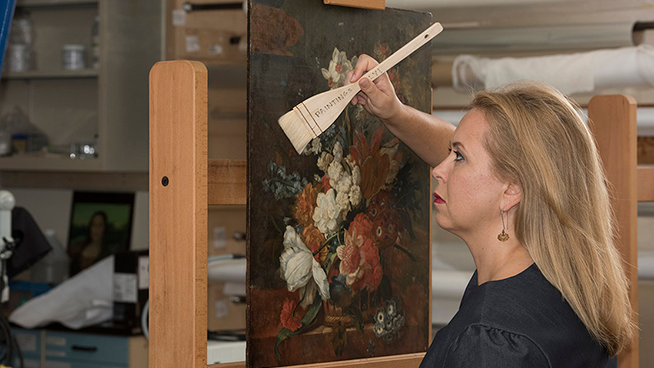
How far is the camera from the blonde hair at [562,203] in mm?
938

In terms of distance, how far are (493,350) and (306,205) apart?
0.38m

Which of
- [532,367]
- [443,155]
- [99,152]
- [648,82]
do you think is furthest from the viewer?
[99,152]

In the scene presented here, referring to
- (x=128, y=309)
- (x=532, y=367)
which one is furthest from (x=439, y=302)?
(x=532, y=367)

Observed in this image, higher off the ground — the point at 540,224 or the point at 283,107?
the point at 283,107

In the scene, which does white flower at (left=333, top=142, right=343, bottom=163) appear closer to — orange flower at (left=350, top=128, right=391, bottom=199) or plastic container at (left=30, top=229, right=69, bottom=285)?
orange flower at (left=350, top=128, right=391, bottom=199)

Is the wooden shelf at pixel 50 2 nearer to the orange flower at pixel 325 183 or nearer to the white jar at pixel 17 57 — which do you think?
the white jar at pixel 17 57

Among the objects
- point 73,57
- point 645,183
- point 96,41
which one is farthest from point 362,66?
point 73,57

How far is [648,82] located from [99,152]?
213cm

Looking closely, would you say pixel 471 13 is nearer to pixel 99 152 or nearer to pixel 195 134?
pixel 195 134

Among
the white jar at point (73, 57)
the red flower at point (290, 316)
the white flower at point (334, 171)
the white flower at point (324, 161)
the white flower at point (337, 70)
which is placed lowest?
the red flower at point (290, 316)

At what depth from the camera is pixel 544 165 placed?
3.09ft

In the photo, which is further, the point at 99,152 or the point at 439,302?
the point at 99,152

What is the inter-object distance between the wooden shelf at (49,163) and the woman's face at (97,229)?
331 mm

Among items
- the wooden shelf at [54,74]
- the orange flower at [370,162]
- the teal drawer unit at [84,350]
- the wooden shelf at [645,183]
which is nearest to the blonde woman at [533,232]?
the orange flower at [370,162]
